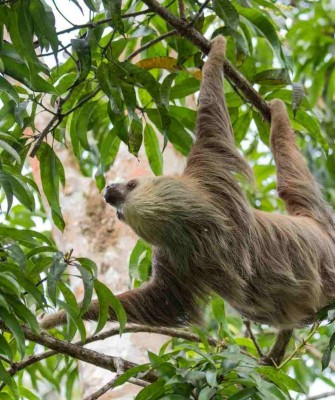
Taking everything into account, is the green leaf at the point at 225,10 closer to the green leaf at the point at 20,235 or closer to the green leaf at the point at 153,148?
the green leaf at the point at 153,148

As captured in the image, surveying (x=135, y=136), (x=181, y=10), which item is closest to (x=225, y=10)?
(x=181, y=10)

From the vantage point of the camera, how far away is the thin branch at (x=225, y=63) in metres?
4.56

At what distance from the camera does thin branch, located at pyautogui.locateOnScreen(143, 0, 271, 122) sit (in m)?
4.56

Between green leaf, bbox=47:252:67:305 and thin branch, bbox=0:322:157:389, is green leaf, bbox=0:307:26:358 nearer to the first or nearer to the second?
green leaf, bbox=47:252:67:305

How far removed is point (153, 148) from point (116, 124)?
51cm

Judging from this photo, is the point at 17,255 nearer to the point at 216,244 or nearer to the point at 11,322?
the point at 11,322

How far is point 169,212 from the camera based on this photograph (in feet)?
15.8

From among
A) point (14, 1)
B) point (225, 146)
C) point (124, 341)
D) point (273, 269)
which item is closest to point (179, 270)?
point (273, 269)

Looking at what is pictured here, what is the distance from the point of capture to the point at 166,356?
371 centimetres

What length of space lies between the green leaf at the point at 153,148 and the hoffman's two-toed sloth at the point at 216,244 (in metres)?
0.25

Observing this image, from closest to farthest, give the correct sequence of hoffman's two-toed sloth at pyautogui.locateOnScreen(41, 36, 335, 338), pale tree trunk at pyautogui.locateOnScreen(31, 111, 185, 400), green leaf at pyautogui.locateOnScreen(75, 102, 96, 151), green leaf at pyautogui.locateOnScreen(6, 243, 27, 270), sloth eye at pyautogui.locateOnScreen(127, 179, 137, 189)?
green leaf at pyautogui.locateOnScreen(6, 243, 27, 270), hoffman's two-toed sloth at pyautogui.locateOnScreen(41, 36, 335, 338), green leaf at pyautogui.locateOnScreen(75, 102, 96, 151), sloth eye at pyautogui.locateOnScreen(127, 179, 137, 189), pale tree trunk at pyautogui.locateOnScreen(31, 111, 185, 400)

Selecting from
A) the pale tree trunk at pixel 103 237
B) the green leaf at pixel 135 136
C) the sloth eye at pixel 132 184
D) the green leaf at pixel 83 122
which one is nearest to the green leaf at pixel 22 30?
the green leaf at pixel 135 136

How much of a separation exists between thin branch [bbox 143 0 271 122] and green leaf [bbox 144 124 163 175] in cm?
69

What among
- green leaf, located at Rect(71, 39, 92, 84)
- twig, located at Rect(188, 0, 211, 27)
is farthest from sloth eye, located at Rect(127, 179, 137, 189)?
green leaf, located at Rect(71, 39, 92, 84)
